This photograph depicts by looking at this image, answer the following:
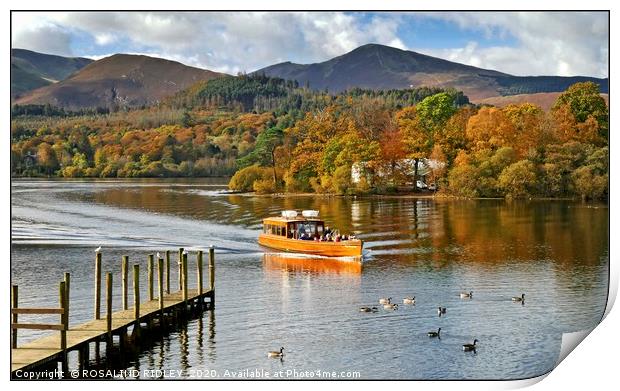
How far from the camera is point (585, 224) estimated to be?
34344 millimetres

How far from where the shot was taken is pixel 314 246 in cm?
2964

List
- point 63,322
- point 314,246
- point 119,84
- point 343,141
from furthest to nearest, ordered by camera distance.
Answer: point 343,141 → point 119,84 → point 314,246 → point 63,322

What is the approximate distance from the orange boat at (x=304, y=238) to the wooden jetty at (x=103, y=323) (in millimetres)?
6818

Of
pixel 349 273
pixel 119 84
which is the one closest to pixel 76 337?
pixel 349 273

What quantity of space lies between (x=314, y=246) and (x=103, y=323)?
486 inches

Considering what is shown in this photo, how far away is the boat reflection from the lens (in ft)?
89.1

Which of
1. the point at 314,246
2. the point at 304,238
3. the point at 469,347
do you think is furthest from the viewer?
the point at 304,238

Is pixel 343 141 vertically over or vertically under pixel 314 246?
over

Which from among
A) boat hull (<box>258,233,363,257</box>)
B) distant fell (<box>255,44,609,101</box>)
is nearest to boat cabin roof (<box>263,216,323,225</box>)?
boat hull (<box>258,233,363,257</box>)

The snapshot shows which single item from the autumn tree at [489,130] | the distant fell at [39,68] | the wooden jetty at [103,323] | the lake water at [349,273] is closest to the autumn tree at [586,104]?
the autumn tree at [489,130]

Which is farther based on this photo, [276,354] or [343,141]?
[343,141]

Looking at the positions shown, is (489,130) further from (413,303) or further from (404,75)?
(413,303)

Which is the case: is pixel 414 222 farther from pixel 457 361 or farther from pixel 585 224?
pixel 457 361
